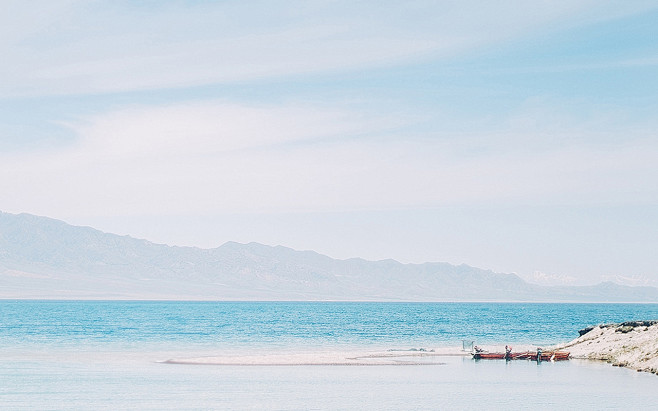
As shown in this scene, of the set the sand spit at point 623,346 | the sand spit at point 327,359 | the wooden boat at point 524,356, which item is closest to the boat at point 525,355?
the wooden boat at point 524,356

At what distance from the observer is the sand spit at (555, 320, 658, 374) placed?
2608 inches

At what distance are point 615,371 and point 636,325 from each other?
16698mm

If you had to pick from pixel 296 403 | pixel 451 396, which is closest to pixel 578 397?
pixel 451 396

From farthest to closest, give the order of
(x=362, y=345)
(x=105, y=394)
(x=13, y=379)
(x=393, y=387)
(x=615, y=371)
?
(x=362, y=345)
(x=615, y=371)
(x=13, y=379)
(x=393, y=387)
(x=105, y=394)

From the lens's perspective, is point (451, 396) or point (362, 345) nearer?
point (451, 396)

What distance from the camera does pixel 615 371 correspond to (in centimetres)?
6406

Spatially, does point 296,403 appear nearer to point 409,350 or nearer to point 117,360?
point 117,360

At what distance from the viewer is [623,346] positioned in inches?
2913

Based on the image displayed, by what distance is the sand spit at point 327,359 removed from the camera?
7262 centimetres

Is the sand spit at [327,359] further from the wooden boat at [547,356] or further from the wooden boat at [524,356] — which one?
the wooden boat at [547,356]

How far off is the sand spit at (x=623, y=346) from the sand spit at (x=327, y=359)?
12.1 metres

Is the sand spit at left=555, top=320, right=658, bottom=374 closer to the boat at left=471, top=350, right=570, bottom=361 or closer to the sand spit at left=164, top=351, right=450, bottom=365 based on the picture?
the boat at left=471, top=350, right=570, bottom=361

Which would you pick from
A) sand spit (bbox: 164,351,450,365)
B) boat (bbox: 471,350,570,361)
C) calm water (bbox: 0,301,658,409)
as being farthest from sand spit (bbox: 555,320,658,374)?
sand spit (bbox: 164,351,450,365)

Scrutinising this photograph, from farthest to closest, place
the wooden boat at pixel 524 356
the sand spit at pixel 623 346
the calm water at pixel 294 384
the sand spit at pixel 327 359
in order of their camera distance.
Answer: the wooden boat at pixel 524 356, the sand spit at pixel 327 359, the sand spit at pixel 623 346, the calm water at pixel 294 384
